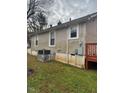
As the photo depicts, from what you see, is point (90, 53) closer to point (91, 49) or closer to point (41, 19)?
point (91, 49)

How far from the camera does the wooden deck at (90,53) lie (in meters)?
Result: 1.56

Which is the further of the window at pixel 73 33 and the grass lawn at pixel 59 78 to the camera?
the window at pixel 73 33

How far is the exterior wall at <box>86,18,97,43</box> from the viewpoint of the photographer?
62.0 inches

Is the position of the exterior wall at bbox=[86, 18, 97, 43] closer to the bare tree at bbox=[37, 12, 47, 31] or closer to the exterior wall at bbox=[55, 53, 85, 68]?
the exterior wall at bbox=[55, 53, 85, 68]

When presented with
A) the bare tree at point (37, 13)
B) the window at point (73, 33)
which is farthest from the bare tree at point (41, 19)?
the window at point (73, 33)

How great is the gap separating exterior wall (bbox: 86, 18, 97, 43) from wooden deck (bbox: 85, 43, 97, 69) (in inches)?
1.3

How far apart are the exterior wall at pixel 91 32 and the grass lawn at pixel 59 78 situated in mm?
221

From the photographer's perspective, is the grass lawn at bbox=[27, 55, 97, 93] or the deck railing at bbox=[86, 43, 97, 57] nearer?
the grass lawn at bbox=[27, 55, 97, 93]

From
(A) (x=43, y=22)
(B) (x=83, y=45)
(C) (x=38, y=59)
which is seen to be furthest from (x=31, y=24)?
(B) (x=83, y=45)

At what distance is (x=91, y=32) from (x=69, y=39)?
17 cm

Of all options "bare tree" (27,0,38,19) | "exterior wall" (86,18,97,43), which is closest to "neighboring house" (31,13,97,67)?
"exterior wall" (86,18,97,43)

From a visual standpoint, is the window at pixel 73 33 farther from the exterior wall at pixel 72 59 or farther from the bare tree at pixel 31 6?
the bare tree at pixel 31 6
